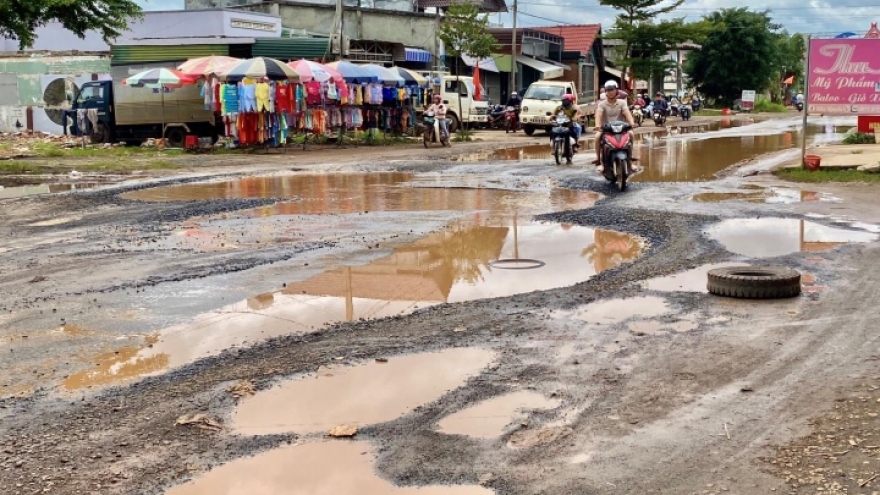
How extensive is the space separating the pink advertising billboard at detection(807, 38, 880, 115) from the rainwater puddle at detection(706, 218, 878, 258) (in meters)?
6.45

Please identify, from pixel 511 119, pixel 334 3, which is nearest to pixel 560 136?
pixel 511 119

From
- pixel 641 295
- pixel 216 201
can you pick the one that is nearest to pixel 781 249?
pixel 641 295

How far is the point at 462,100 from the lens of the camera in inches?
1425

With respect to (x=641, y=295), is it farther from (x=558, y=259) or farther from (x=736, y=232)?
(x=736, y=232)

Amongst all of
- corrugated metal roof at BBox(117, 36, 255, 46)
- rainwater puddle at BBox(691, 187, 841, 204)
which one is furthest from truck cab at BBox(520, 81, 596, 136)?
rainwater puddle at BBox(691, 187, 841, 204)

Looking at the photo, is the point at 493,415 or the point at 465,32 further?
the point at 465,32

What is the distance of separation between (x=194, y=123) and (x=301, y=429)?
23.4 m

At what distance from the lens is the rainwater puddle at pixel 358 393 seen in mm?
4594

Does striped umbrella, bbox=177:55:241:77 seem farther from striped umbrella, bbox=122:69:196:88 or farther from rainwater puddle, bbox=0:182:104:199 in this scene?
rainwater puddle, bbox=0:182:104:199

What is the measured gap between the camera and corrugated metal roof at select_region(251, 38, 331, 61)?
107 feet

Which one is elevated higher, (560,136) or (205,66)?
(205,66)

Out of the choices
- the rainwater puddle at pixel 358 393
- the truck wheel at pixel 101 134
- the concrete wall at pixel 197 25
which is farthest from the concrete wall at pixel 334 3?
the rainwater puddle at pixel 358 393

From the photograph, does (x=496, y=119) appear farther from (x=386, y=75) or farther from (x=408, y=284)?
(x=408, y=284)

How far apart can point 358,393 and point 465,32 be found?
3339 centimetres
